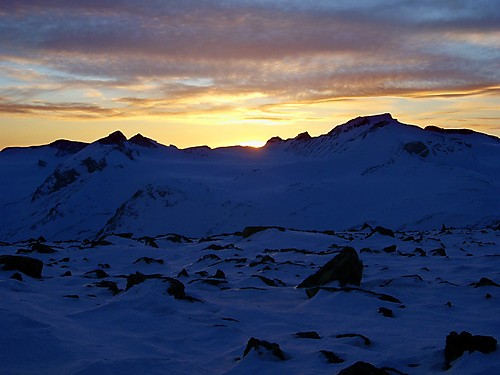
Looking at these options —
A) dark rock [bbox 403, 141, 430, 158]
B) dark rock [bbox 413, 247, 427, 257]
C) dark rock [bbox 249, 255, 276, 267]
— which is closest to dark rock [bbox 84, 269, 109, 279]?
dark rock [bbox 249, 255, 276, 267]

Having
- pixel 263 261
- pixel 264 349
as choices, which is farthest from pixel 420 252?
pixel 264 349

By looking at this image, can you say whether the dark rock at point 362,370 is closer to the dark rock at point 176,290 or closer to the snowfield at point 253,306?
the snowfield at point 253,306

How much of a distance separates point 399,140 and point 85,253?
243 feet

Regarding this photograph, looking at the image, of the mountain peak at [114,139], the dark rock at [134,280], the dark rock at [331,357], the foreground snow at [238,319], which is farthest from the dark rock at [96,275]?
the mountain peak at [114,139]

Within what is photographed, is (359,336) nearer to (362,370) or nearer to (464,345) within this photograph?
(464,345)

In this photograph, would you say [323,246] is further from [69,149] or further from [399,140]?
[69,149]

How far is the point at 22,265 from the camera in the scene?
35.1ft

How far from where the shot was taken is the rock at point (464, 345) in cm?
532

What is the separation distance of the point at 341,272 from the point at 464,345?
168 inches

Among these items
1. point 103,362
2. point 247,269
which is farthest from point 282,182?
point 103,362

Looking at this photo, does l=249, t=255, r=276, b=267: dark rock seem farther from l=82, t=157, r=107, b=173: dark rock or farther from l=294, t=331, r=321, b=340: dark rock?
l=82, t=157, r=107, b=173: dark rock

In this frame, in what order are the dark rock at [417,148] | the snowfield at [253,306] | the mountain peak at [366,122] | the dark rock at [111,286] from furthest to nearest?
the mountain peak at [366,122], the dark rock at [417,148], the dark rock at [111,286], the snowfield at [253,306]

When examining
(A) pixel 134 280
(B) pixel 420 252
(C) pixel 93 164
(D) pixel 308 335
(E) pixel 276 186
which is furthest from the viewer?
(C) pixel 93 164

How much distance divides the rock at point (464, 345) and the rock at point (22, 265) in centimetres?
815
